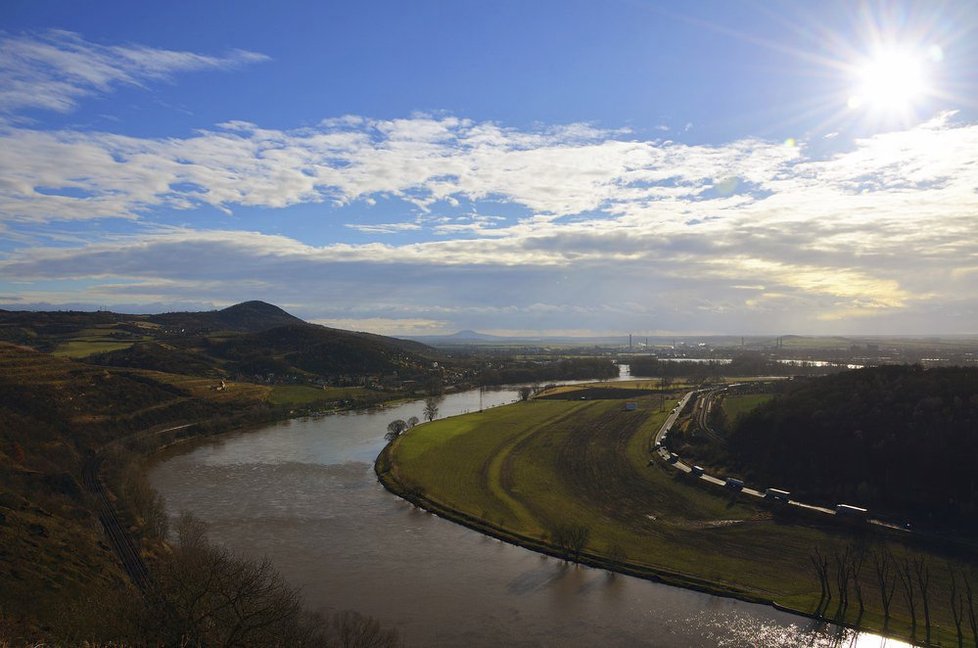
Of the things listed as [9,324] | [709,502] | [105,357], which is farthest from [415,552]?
[9,324]

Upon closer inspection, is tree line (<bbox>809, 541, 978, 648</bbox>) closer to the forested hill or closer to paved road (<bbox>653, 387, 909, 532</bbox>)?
paved road (<bbox>653, 387, 909, 532</bbox>)

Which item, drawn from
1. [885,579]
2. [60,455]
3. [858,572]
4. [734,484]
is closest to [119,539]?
[60,455]

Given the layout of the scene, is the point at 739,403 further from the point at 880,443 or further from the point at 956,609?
the point at 956,609

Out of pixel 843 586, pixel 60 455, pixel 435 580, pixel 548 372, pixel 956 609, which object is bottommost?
pixel 435 580

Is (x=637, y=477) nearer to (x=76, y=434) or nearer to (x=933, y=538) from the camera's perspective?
(x=933, y=538)

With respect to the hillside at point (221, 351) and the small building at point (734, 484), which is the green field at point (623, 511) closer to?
the small building at point (734, 484)

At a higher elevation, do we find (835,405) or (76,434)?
(835,405)

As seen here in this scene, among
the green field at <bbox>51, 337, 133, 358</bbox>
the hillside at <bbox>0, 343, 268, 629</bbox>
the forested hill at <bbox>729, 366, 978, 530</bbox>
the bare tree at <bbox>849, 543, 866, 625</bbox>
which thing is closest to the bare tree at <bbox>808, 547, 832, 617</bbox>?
the bare tree at <bbox>849, 543, 866, 625</bbox>

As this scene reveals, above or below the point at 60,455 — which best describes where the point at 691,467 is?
above
